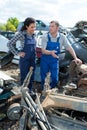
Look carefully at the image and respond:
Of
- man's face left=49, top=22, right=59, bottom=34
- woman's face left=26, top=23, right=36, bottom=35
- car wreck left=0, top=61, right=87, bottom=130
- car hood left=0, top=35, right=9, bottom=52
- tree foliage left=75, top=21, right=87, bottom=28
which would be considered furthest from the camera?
car hood left=0, top=35, right=9, bottom=52

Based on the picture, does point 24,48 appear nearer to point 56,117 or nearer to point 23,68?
point 23,68

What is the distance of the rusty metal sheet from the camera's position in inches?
139

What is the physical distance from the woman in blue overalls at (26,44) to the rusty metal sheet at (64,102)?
7.01 feet

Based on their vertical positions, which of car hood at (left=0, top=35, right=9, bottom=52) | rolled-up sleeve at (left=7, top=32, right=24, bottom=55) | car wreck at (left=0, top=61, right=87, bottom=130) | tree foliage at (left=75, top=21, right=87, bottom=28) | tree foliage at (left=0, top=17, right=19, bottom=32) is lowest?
tree foliage at (left=0, top=17, right=19, bottom=32)

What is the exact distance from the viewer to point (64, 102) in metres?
3.66

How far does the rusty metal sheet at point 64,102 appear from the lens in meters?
3.53

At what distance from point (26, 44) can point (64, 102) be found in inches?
93.9

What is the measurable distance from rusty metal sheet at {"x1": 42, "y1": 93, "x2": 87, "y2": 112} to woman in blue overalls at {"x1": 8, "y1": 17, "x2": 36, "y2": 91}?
7.01 feet

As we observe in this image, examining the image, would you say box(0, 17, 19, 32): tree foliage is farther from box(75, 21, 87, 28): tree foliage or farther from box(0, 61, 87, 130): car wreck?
box(0, 61, 87, 130): car wreck

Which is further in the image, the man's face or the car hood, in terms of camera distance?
the car hood

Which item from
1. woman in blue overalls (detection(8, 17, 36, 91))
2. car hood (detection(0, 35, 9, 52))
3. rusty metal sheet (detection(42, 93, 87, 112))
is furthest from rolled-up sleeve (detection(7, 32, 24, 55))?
car hood (detection(0, 35, 9, 52))

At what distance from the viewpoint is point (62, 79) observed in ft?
24.1

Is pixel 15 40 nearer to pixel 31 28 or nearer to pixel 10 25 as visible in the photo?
pixel 31 28

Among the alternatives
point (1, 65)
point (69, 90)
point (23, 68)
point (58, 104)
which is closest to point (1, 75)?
point (23, 68)
